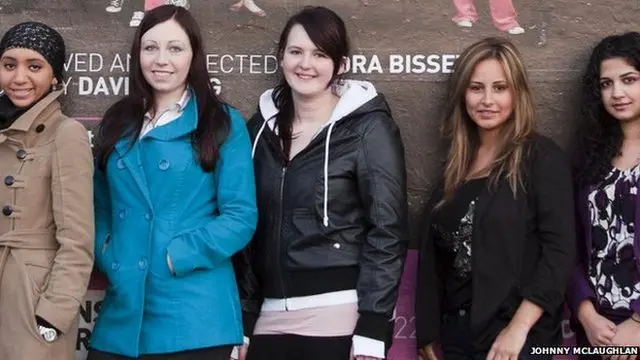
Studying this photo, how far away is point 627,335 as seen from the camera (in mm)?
3926

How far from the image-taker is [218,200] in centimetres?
387

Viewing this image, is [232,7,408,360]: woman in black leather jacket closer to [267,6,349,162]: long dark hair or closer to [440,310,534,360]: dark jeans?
[267,6,349,162]: long dark hair

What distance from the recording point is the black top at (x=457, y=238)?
13.1ft

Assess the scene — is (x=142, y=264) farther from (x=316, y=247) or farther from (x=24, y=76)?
(x=24, y=76)

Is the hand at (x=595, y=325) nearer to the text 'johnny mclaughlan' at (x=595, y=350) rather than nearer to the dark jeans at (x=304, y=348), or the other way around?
the text 'johnny mclaughlan' at (x=595, y=350)

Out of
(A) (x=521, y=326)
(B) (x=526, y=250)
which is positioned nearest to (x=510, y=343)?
(A) (x=521, y=326)

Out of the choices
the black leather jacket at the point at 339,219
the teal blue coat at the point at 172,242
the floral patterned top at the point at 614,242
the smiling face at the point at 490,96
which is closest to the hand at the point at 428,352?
the black leather jacket at the point at 339,219

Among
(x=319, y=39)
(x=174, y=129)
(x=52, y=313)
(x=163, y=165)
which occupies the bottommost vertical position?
(x=52, y=313)

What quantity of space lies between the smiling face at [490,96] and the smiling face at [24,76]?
1932 mm

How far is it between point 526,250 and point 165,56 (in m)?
1.79

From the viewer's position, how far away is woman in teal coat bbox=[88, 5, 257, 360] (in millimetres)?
3721

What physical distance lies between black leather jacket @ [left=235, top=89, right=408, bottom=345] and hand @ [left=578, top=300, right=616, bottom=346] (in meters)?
0.87

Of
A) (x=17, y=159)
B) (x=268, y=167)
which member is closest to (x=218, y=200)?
(x=268, y=167)

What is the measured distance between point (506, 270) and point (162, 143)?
1.56 metres
